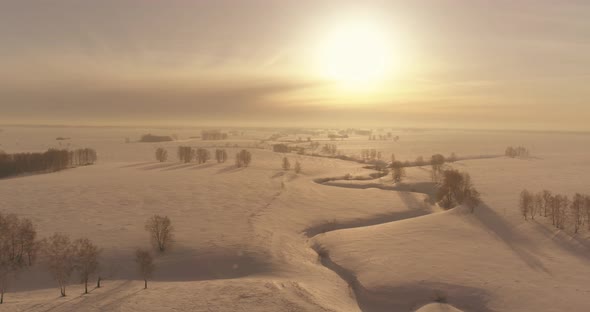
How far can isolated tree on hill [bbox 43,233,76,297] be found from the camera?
118 feet

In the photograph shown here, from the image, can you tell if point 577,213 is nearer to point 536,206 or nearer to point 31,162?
point 536,206

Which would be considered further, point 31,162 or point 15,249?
point 31,162

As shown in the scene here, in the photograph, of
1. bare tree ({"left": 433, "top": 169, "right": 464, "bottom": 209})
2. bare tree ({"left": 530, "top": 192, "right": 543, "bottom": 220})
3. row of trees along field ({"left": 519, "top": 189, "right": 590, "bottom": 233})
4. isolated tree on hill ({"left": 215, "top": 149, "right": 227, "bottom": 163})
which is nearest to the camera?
row of trees along field ({"left": 519, "top": 189, "right": 590, "bottom": 233})

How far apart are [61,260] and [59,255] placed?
405cm

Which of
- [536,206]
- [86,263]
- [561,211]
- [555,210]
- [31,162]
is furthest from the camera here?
[31,162]

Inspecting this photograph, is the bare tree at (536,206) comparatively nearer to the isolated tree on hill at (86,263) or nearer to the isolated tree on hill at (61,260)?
the isolated tree on hill at (86,263)

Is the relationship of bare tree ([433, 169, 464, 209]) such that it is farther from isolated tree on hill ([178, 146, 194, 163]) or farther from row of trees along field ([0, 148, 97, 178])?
row of trees along field ([0, 148, 97, 178])

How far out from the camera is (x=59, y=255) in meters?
41.2

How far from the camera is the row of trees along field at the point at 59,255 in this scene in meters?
37.8

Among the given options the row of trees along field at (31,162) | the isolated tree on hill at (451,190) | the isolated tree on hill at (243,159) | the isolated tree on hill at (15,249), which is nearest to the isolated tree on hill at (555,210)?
the isolated tree on hill at (451,190)

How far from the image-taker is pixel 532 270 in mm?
42562

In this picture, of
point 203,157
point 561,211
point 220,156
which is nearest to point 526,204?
point 561,211

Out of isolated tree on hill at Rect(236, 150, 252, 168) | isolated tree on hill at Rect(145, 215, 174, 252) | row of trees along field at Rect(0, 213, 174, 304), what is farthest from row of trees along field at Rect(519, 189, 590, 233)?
isolated tree on hill at Rect(236, 150, 252, 168)

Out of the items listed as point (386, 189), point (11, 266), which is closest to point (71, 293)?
point (11, 266)
